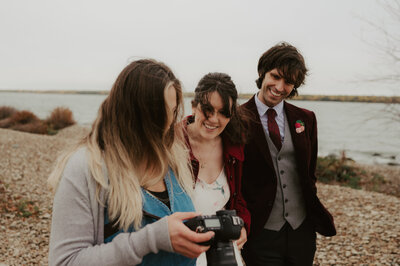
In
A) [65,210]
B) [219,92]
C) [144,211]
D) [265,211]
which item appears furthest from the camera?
[265,211]

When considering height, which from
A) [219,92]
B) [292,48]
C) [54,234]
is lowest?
[54,234]

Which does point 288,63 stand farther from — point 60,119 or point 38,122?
point 60,119

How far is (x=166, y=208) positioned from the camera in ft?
4.84

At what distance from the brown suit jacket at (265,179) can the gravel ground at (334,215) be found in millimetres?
2715

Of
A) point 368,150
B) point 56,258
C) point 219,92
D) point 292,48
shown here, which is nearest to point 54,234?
point 56,258

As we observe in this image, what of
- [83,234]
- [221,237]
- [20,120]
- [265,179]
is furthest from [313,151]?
[20,120]

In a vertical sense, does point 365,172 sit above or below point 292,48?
below

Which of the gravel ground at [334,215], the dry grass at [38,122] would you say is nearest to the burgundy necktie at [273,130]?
the gravel ground at [334,215]

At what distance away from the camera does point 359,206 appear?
7184 mm

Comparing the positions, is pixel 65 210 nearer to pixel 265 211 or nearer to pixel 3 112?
pixel 265 211

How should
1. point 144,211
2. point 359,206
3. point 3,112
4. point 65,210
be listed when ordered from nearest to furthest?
point 65,210, point 144,211, point 359,206, point 3,112

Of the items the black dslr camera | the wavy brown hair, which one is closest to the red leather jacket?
the wavy brown hair

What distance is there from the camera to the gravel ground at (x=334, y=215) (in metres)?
4.85

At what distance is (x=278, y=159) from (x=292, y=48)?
0.98 metres
